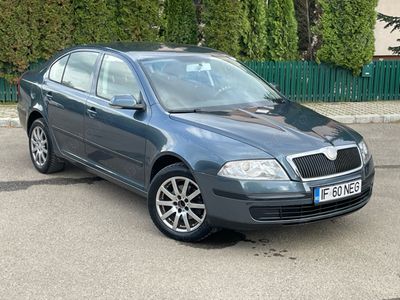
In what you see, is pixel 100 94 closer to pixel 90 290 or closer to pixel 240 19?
pixel 90 290

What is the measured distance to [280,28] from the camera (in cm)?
1227

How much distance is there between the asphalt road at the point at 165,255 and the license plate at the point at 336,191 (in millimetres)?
467

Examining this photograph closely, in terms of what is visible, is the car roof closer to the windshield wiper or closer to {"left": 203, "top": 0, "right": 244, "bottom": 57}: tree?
the windshield wiper

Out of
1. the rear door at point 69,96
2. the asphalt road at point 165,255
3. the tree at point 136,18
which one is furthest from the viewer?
the tree at point 136,18

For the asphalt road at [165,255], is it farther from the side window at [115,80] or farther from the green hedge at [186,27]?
the green hedge at [186,27]

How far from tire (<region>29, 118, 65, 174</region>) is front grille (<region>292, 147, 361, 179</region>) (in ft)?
10.7

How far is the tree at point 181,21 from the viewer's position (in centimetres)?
1186

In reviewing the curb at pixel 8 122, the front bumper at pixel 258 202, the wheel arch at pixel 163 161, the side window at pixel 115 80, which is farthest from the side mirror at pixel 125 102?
the curb at pixel 8 122

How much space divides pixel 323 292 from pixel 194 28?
909cm

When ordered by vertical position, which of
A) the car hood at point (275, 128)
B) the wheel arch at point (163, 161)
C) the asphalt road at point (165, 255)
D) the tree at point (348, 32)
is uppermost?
the tree at point (348, 32)

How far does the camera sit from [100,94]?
5375 millimetres

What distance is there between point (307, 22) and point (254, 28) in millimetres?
4370

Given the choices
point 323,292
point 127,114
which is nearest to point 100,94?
point 127,114

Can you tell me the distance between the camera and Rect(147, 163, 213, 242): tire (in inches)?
172
